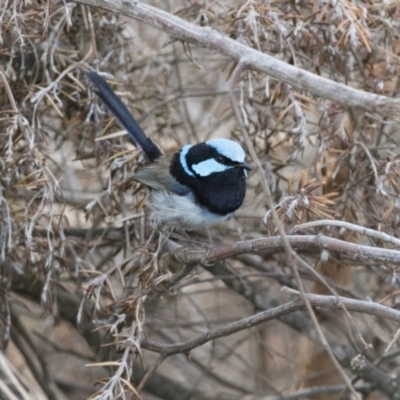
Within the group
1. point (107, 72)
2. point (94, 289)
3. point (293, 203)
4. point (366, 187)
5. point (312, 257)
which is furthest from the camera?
point (312, 257)

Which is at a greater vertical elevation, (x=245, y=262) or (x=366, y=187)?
(x=366, y=187)

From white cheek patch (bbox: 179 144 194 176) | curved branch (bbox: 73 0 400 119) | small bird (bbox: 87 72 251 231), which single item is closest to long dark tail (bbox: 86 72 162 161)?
small bird (bbox: 87 72 251 231)

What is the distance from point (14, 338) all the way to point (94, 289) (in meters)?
1.05

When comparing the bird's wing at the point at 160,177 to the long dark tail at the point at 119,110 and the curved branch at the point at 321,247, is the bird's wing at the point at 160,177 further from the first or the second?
the curved branch at the point at 321,247

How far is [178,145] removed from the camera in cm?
360

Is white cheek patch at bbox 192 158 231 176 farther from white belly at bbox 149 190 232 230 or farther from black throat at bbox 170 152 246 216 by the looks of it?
white belly at bbox 149 190 232 230

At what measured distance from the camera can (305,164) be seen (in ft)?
12.6

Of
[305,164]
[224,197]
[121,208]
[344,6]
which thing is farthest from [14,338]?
[344,6]

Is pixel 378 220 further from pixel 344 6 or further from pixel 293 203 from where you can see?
pixel 344 6

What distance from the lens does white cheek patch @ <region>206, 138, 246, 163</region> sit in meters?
2.89

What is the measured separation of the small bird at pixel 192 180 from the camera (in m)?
2.93

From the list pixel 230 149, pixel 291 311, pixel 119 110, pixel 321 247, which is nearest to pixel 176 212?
pixel 230 149

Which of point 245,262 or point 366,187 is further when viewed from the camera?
point 245,262

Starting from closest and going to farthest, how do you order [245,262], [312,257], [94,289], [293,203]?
[293,203], [94,289], [312,257], [245,262]
